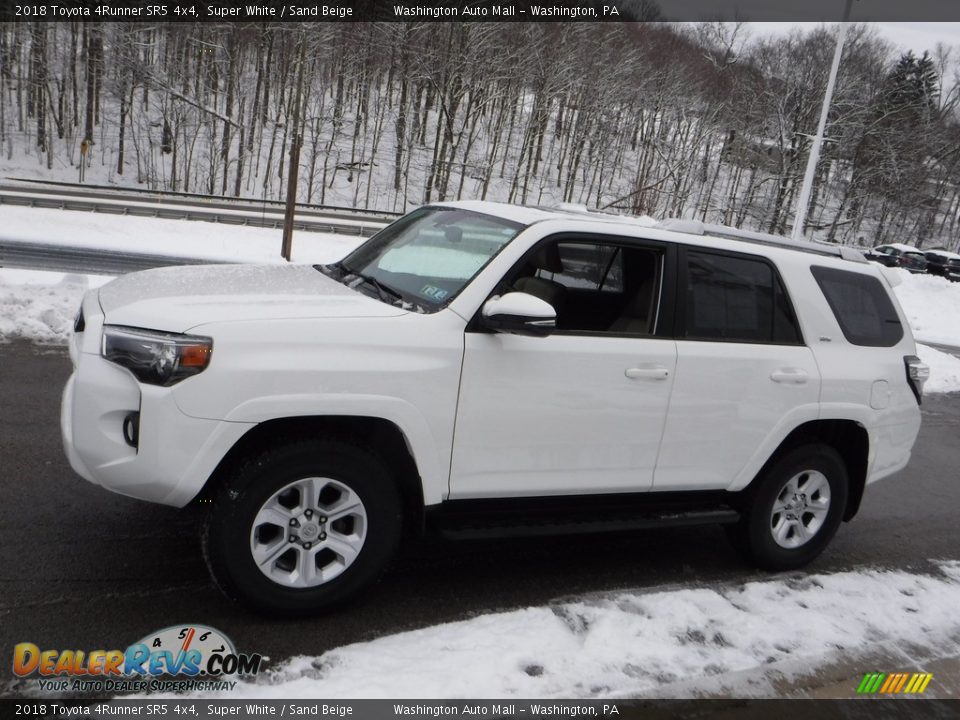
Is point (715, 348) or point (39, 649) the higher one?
point (715, 348)

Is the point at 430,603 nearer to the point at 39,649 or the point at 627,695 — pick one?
the point at 627,695

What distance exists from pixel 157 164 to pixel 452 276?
50.8 metres

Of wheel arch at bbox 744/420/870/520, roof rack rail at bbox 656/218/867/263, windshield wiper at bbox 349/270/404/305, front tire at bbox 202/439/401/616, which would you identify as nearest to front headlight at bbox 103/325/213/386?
front tire at bbox 202/439/401/616

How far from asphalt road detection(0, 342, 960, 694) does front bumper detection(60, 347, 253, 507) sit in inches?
24.8

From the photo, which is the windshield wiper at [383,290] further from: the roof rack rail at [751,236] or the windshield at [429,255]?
the roof rack rail at [751,236]

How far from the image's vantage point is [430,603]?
3998mm

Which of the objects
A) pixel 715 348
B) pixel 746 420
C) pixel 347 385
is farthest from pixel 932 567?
pixel 347 385

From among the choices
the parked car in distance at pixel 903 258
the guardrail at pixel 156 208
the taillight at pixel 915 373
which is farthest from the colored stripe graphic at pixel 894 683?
the parked car in distance at pixel 903 258

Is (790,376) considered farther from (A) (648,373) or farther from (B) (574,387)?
(B) (574,387)

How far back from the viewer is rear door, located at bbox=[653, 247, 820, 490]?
4.28 meters

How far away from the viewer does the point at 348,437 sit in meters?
3.55

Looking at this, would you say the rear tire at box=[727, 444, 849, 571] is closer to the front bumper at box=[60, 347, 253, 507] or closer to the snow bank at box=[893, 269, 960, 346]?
the front bumper at box=[60, 347, 253, 507]

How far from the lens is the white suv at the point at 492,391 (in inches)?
129

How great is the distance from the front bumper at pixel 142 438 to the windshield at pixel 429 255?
1.16 meters
